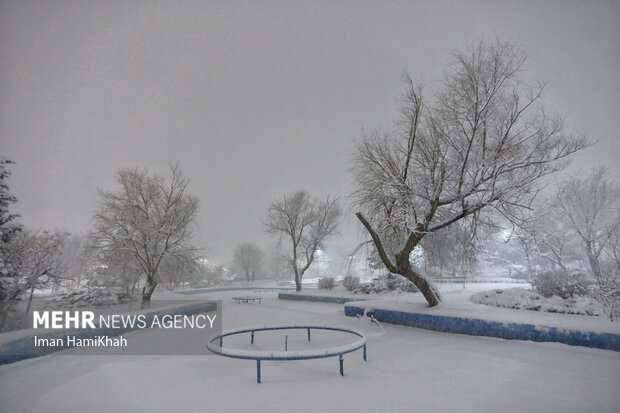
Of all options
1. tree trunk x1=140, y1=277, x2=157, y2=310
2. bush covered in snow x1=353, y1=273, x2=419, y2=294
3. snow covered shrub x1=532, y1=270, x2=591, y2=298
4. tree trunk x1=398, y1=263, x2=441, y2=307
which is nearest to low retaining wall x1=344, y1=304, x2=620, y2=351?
tree trunk x1=398, y1=263, x2=441, y2=307

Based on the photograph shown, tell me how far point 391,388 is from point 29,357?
27.3 ft

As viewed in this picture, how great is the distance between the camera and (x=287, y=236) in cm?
2930

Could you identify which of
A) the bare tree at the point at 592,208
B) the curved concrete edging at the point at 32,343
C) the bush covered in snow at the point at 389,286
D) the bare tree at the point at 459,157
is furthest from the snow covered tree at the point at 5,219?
the bare tree at the point at 592,208

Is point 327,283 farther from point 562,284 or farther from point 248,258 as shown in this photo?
point 248,258

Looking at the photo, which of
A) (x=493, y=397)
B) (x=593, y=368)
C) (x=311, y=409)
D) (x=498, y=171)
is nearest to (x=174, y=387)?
(x=311, y=409)

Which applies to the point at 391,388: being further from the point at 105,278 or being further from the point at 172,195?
the point at 105,278

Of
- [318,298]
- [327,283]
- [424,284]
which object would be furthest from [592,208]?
[327,283]

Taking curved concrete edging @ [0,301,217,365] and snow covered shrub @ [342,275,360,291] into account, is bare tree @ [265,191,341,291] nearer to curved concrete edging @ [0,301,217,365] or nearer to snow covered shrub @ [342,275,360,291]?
snow covered shrub @ [342,275,360,291]

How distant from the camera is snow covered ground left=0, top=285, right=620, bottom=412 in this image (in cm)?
458

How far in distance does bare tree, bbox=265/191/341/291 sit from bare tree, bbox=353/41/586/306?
50.8ft

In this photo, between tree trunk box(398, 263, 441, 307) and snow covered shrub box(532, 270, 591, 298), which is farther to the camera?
snow covered shrub box(532, 270, 591, 298)

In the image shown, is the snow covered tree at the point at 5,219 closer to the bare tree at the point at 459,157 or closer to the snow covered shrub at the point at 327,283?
the bare tree at the point at 459,157

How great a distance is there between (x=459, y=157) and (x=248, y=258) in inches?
1910

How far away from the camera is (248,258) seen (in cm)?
5550
